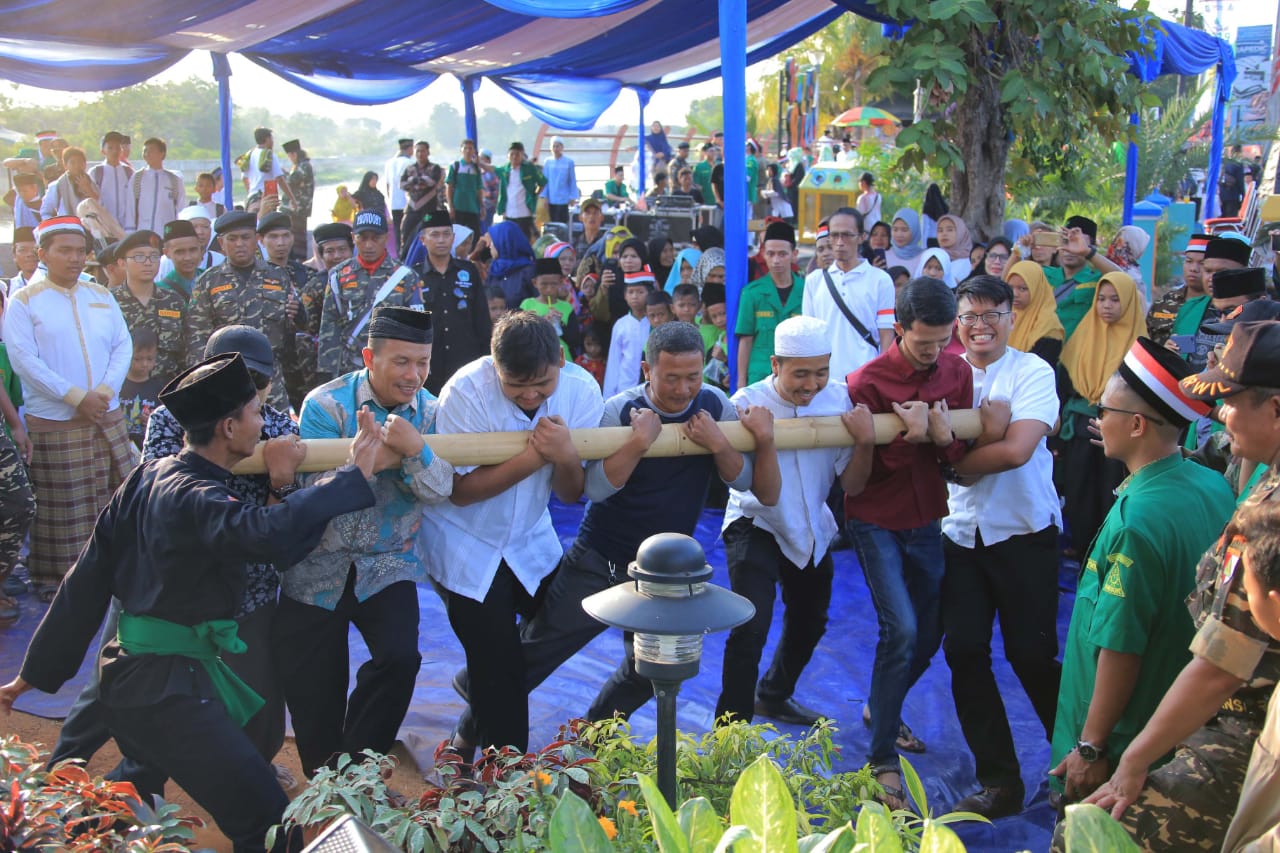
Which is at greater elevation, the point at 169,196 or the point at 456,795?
the point at 169,196

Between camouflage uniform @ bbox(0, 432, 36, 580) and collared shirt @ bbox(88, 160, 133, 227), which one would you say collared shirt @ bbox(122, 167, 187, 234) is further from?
camouflage uniform @ bbox(0, 432, 36, 580)

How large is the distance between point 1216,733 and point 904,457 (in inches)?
61.8

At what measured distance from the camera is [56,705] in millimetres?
4512

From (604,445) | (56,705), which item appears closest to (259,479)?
(604,445)

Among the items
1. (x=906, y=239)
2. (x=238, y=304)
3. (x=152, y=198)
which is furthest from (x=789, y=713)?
(x=152, y=198)

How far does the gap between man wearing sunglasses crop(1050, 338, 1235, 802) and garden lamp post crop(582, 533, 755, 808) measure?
4.01 ft

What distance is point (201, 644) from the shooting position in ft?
9.64

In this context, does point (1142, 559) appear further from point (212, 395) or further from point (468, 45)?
point (468, 45)

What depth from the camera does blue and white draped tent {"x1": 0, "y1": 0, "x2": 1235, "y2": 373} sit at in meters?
7.34

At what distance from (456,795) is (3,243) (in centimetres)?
1674

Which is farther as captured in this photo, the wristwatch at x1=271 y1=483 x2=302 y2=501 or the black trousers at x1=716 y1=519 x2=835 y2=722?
the black trousers at x1=716 y1=519 x2=835 y2=722

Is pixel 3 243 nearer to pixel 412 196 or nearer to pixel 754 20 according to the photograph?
pixel 412 196

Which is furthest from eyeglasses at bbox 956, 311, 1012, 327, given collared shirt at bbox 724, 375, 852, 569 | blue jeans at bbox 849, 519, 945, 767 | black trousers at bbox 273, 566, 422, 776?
black trousers at bbox 273, 566, 422, 776

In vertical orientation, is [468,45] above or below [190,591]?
above
